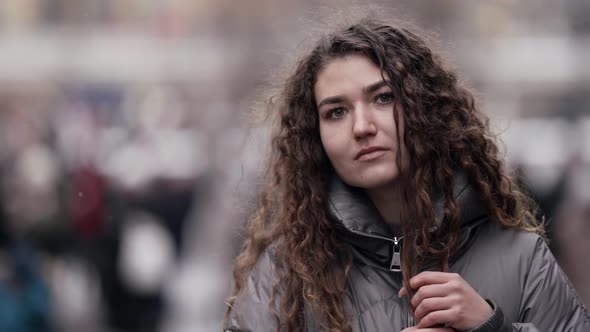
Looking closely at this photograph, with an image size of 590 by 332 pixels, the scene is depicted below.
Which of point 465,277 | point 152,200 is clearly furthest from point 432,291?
point 152,200

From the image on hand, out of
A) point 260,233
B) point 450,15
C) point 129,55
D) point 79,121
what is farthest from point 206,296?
point 129,55

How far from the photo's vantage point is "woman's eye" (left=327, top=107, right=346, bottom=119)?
10.5 feet

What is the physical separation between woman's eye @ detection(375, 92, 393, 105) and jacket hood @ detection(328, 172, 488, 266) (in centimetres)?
26

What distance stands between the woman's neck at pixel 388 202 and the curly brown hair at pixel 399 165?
0.03m

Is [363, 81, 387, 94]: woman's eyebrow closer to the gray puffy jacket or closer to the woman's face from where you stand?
the woman's face

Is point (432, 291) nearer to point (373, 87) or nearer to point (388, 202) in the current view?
point (388, 202)

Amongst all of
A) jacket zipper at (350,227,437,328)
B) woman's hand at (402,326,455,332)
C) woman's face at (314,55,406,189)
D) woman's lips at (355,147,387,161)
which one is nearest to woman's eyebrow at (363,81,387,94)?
woman's face at (314,55,406,189)

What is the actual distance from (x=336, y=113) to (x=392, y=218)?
332 mm

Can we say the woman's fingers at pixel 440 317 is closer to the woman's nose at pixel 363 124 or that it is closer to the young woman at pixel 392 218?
the young woman at pixel 392 218

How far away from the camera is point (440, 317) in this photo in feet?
9.39

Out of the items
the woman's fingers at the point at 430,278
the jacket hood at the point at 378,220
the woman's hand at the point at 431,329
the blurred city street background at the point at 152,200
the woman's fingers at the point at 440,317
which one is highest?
the jacket hood at the point at 378,220

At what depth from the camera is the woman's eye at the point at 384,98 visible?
10.4 feet

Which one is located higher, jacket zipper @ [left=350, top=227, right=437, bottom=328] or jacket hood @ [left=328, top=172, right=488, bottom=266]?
jacket hood @ [left=328, top=172, right=488, bottom=266]

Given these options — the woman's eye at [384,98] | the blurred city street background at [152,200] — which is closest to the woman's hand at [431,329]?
the woman's eye at [384,98]
